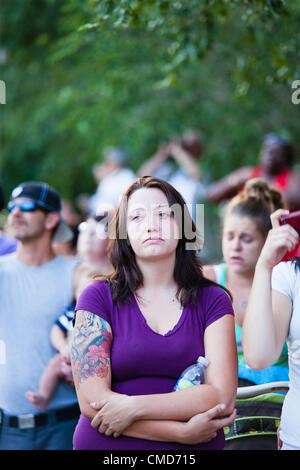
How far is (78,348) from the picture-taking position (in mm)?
2775

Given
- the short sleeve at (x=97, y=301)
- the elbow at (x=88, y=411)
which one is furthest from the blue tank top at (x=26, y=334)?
the elbow at (x=88, y=411)

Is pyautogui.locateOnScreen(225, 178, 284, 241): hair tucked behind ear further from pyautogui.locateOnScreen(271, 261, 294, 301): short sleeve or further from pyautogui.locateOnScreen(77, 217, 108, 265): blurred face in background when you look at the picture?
pyautogui.locateOnScreen(77, 217, 108, 265): blurred face in background

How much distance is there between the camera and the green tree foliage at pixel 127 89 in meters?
7.08

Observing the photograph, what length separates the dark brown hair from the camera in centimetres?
294

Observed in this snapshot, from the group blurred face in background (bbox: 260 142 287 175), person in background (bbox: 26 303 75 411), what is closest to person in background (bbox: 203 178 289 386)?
person in background (bbox: 26 303 75 411)

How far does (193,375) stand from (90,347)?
0.46m

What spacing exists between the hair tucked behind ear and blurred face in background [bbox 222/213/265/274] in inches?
1.4

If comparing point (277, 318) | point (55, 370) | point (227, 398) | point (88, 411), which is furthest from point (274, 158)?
point (88, 411)

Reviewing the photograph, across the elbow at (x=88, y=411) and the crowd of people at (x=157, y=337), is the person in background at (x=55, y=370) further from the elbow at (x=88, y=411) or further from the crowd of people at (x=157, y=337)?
the elbow at (x=88, y=411)

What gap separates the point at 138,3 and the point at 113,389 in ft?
8.09

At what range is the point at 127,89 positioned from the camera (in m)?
9.24

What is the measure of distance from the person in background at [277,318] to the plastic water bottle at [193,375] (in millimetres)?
201

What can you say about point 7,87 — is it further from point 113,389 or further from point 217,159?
point 113,389

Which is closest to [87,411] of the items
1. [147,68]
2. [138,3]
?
[138,3]
